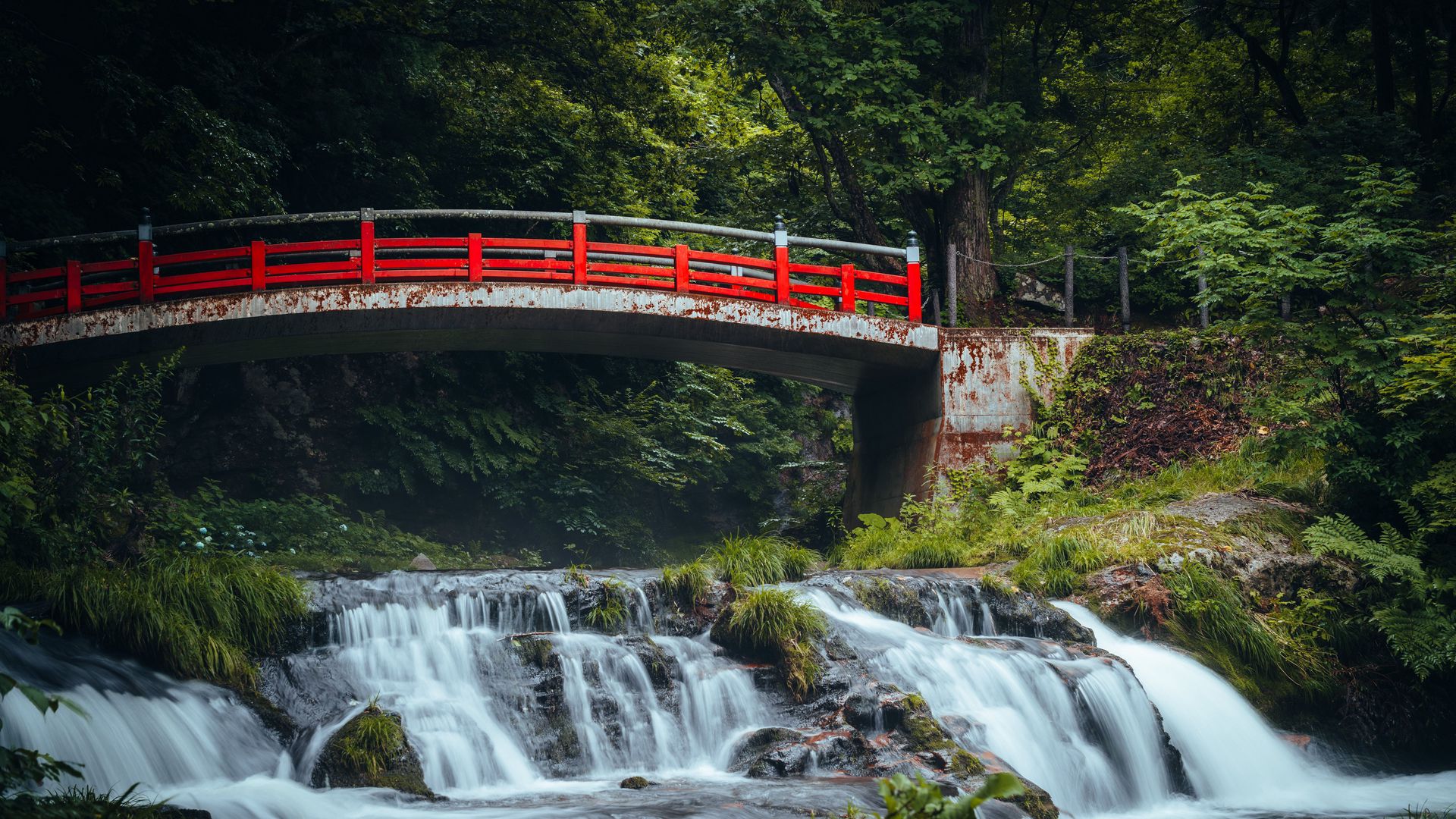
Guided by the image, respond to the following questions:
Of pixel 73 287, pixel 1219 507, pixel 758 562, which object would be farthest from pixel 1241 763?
pixel 73 287

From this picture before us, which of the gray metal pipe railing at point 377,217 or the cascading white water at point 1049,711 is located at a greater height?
the gray metal pipe railing at point 377,217

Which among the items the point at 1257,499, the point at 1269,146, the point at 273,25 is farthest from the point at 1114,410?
the point at 273,25

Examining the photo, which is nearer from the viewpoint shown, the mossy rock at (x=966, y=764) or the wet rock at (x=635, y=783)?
the mossy rock at (x=966, y=764)

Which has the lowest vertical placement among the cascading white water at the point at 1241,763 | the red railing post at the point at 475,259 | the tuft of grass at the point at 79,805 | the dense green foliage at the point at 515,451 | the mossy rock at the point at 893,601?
the cascading white water at the point at 1241,763

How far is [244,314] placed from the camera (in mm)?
12984

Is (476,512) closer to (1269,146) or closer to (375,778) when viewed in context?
(375,778)

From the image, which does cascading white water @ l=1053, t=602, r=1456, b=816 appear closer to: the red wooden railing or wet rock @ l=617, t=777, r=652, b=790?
wet rock @ l=617, t=777, r=652, b=790

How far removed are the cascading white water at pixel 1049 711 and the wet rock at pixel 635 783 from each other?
2.30 m

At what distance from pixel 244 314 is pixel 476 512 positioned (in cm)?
750

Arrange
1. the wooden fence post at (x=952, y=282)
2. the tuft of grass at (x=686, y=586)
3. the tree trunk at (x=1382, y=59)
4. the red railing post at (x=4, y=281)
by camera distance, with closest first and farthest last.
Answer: the tuft of grass at (x=686, y=586) < the red railing post at (x=4, y=281) < the wooden fence post at (x=952, y=282) < the tree trunk at (x=1382, y=59)

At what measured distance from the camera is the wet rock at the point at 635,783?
7.96 metres

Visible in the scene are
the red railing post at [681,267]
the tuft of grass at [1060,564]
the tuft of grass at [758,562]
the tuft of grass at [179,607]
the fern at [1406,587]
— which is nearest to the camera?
the tuft of grass at [179,607]

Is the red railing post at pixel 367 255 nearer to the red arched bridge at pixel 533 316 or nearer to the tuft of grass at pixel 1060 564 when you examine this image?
the red arched bridge at pixel 533 316

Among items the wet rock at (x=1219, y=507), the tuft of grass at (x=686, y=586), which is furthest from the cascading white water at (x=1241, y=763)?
the tuft of grass at (x=686, y=586)
